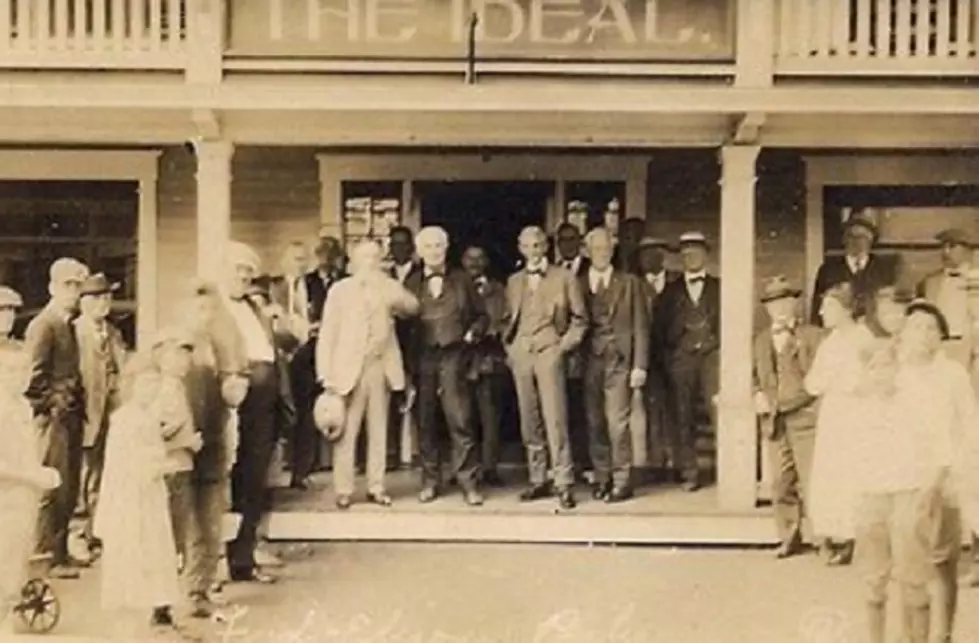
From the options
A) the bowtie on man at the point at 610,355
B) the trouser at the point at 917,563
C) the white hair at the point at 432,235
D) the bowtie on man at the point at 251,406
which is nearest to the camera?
the trouser at the point at 917,563

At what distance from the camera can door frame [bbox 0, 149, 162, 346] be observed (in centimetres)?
297

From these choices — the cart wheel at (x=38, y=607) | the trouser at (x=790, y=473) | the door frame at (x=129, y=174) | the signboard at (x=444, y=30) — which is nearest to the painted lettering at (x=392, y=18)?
the signboard at (x=444, y=30)

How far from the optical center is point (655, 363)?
328 cm

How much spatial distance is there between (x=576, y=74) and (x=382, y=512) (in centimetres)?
73

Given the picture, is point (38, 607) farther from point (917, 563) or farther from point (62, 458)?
point (917, 563)

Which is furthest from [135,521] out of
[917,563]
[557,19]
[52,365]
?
[917,563]

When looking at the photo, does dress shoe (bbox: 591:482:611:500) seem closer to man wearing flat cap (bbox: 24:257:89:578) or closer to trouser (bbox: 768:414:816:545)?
trouser (bbox: 768:414:816:545)

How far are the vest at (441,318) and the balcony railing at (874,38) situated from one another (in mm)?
618

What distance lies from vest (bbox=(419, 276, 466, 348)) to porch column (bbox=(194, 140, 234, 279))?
0.32 meters

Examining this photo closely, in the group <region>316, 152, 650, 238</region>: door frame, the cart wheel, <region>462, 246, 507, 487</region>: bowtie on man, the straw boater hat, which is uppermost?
<region>316, 152, 650, 238</region>: door frame

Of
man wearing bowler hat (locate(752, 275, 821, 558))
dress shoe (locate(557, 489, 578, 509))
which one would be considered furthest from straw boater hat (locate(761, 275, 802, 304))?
dress shoe (locate(557, 489, 578, 509))

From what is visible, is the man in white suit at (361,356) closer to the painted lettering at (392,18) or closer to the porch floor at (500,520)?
the porch floor at (500,520)

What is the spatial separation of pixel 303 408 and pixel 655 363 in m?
0.60

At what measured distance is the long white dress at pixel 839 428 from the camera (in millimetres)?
2953
